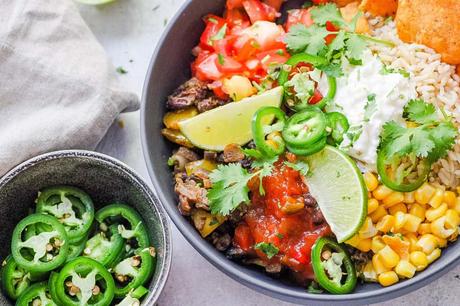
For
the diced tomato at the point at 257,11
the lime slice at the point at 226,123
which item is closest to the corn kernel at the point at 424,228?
the lime slice at the point at 226,123

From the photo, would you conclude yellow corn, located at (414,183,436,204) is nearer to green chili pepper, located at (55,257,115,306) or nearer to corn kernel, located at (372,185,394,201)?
corn kernel, located at (372,185,394,201)

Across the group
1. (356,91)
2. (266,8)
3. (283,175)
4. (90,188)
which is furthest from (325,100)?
(90,188)

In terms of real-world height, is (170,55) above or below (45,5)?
below

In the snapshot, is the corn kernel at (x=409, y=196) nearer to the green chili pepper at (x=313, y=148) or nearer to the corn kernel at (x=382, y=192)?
the corn kernel at (x=382, y=192)

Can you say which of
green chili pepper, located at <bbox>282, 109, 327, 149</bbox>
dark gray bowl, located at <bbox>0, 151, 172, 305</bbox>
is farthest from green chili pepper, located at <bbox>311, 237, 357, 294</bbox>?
dark gray bowl, located at <bbox>0, 151, 172, 305</bbox>

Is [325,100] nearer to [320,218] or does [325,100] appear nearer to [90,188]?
[320,218]

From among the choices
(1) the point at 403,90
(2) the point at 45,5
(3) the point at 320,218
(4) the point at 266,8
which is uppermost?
(2) the point at 45,5
